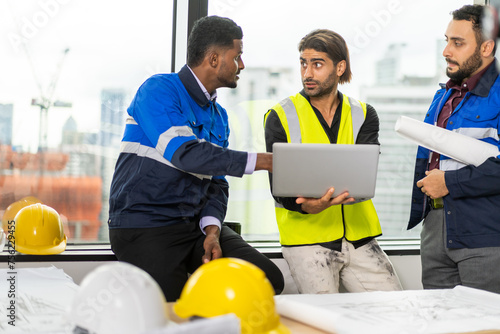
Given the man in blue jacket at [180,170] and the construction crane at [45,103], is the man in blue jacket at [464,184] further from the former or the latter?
the construction crane at [45,103]

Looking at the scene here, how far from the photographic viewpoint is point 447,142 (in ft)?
6.85

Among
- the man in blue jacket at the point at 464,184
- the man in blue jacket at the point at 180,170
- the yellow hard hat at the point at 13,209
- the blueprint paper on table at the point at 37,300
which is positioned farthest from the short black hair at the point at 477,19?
the yellow hard hat at the point at 13,209

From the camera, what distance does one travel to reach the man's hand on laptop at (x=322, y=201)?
1.95 metres

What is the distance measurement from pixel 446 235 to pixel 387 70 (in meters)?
1.40

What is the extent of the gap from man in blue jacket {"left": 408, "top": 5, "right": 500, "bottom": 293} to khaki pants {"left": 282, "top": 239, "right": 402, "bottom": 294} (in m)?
0.18

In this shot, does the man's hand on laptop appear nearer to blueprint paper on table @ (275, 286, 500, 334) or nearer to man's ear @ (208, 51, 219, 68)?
blueprint paper on table @ (275, 286, 500, 334)

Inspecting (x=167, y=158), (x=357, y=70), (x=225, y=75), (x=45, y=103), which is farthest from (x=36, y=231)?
(x=357, y=70)

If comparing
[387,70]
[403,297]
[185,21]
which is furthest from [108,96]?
[403,297]

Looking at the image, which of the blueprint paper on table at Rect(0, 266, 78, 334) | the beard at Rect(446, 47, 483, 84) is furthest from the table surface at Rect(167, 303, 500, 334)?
the beard at Rect(446, 47, 483, 84)

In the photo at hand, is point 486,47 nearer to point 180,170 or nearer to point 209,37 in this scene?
point 209,37

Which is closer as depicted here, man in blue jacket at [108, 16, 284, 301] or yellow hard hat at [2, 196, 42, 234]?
man in blue jacket at [108, 16, 284, 301]

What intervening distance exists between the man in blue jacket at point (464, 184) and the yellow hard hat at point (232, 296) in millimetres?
1219

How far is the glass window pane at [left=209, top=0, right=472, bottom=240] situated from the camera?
3.14m

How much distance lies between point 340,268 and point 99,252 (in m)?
1.21
